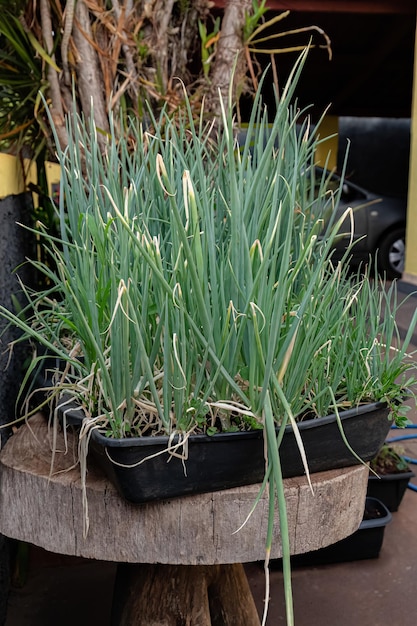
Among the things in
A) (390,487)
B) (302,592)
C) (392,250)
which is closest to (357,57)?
(392,250)

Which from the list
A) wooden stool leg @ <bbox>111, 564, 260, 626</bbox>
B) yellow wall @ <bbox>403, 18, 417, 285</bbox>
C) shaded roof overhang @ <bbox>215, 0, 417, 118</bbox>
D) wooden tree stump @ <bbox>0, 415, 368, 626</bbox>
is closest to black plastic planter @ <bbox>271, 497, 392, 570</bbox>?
wooden stool leg @ <bbox>111, 564, 260, 626</bbox>

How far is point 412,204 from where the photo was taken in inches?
169

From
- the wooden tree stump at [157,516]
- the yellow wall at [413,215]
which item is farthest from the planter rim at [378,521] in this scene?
the yellow wall at [413,215]

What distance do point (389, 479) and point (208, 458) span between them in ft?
4.56

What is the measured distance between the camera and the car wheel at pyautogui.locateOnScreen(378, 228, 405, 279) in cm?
682

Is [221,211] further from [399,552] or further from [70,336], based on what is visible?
[399,552]

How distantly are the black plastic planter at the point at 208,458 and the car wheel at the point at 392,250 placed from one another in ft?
20.4

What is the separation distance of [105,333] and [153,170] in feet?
0.90

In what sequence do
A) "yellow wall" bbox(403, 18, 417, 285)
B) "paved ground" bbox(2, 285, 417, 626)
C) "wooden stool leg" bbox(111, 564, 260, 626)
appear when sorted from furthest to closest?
"yellow wall" bbox(403, 18, 417, 285) < "paved ground" bbox(2, 285, 417, 626) < "wooden stool leg" bbox(111, 564, 260, 626)

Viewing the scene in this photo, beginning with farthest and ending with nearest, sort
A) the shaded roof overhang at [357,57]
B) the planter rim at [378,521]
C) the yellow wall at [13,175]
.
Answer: the shaded roof overhang at [357,57] → the planter rim at [378,521] → the yellow wall at [13,175]

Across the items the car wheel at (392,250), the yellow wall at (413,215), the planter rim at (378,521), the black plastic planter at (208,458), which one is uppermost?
the black plastic planter at (208,458)

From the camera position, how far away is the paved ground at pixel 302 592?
160 cm

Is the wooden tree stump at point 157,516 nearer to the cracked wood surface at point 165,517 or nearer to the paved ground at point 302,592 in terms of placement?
the cracked wood surface at point 165,517

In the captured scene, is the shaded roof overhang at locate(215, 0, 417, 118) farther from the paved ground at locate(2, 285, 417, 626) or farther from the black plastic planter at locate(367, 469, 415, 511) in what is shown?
the paved ground at locate(2, 285, 417, 626)
